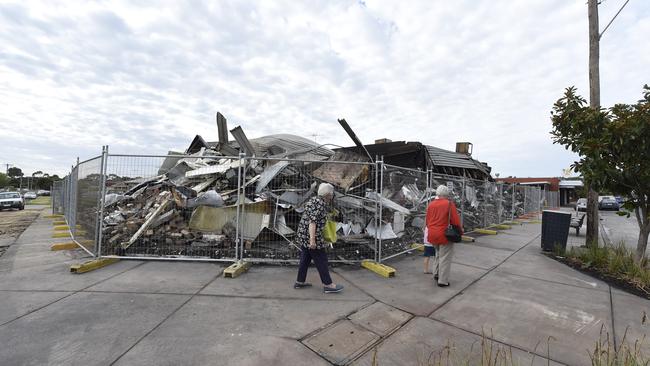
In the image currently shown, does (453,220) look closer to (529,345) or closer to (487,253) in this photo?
(529,345)

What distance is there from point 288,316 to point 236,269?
179 centimetres

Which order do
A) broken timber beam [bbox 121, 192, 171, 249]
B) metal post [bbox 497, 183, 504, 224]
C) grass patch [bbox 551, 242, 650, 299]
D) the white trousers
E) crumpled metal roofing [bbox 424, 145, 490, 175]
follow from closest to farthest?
1. the white trousers
2. grass patch [bbox 551, 242, 650, 299]
3. broken timber beam [bbox 121, 192, 171, 249]
4. crumpled metal roofing [bbox 424, 145, 490, 175]
5. metal post [bbox 497, 183, 504, 224]

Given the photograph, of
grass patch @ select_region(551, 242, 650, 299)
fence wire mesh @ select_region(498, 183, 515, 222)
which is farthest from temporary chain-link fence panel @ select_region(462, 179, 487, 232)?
grass patch @ select_region(551, 242, 650, 299)

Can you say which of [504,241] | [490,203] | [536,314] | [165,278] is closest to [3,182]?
[165,278]

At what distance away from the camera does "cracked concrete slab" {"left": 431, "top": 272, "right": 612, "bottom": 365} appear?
3.01 m

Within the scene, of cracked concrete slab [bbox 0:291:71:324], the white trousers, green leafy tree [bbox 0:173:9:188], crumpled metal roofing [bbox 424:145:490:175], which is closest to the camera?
cracked concrete slab [bbox 0:291:71:324]

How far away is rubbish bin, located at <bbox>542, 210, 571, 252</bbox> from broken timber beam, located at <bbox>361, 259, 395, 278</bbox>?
5166 mm

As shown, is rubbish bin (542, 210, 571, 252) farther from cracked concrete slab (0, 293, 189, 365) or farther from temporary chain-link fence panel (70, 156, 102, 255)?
temporary chain-link fence panel (70, 156, 102, 255)

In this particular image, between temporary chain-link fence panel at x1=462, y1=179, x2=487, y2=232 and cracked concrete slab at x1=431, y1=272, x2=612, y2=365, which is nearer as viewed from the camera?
cracked concrete slab at x1=431, y1=272, x2=612, y2=365

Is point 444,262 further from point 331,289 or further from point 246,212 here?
point 246,212

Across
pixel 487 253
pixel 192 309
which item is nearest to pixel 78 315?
pixel 192 309

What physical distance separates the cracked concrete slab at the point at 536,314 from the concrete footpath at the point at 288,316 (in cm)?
2

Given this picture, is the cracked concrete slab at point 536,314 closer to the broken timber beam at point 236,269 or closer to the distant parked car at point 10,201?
the broken timber beam at point 236,269

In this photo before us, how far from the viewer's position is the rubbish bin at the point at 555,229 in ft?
24.3
